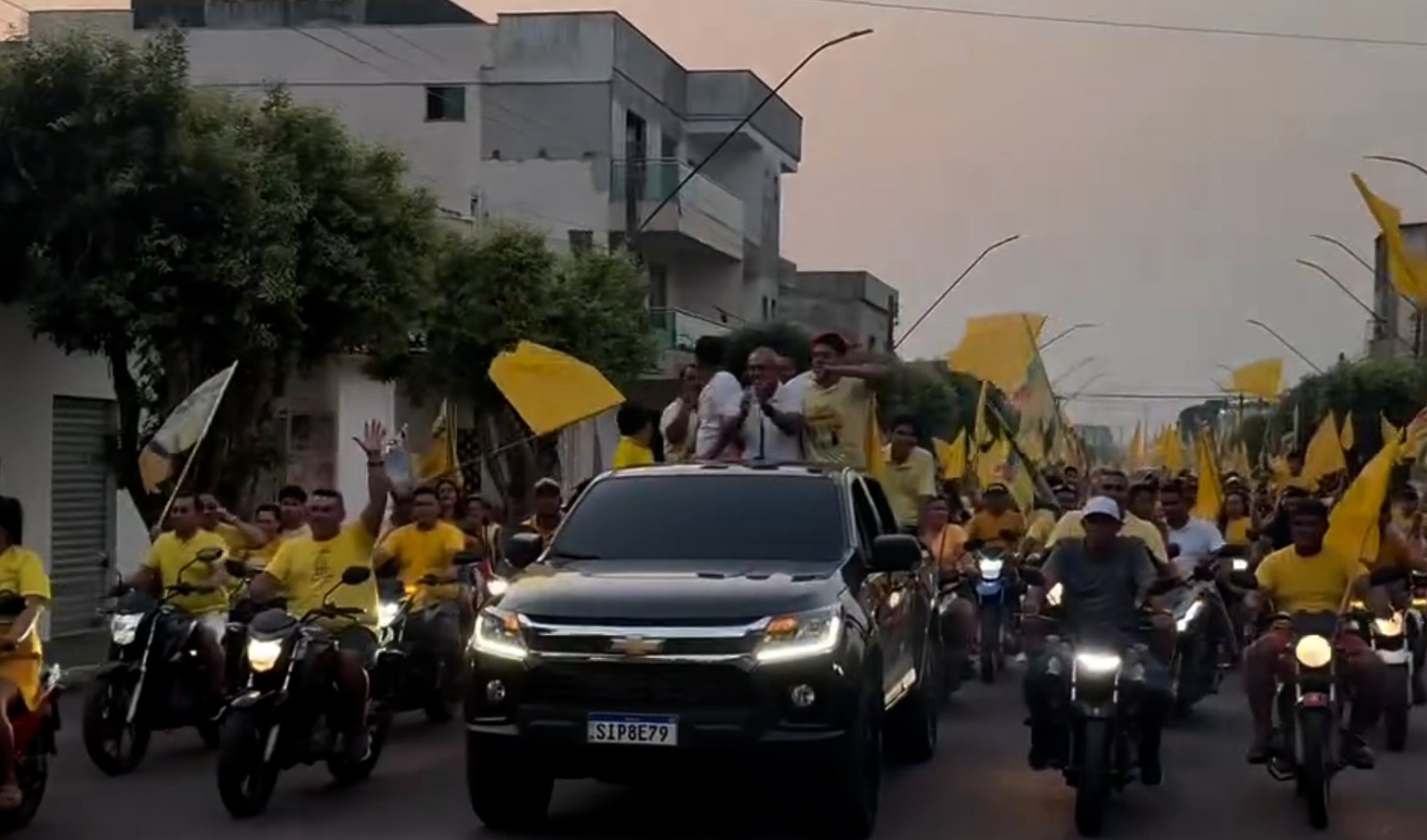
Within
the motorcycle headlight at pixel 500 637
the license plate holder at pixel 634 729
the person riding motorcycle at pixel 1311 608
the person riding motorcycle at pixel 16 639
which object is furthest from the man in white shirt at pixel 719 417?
the person riding motorcycle at pixel 16 639

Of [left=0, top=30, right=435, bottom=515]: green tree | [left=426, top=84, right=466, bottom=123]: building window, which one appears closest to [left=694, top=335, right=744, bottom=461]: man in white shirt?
[left=0, top=30, right=435, bottom=515]: green tree

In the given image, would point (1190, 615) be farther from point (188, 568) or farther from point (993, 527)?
point (188, 568)

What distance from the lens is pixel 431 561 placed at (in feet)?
49.6

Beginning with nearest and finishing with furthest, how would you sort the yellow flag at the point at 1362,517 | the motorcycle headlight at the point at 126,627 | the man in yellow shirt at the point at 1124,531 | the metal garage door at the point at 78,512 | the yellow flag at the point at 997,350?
the man in yellow shirt at the point at 1124,531 < the yellow flag at the point at 1362,517 < the motorcycle headlight at the point at 126,627 < the metal garage door at the point at 78,512 < the yellow flag at the point at 997,350

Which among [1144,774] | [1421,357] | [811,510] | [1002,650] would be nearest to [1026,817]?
[1144,774]

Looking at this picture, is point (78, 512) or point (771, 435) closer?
point (771, 435)

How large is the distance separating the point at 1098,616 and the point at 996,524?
8.80m

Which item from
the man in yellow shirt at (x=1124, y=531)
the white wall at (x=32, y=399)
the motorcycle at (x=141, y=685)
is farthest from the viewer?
the white wall at (x=32, y=399)

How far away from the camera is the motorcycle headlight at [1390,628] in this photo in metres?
14.5

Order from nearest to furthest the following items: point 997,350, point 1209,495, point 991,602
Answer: point 991,602 < point 1209,495 < point 997,350

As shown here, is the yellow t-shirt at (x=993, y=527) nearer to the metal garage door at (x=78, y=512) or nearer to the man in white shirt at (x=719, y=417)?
the man in white shirt at (x=719, y=417)

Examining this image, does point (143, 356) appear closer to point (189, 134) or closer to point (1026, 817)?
point (189, 134)

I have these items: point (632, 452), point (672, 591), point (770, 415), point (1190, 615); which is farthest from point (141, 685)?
point (1190, 615)

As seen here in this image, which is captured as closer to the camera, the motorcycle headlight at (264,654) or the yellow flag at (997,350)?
the motorcycle headlight at (264,654)
